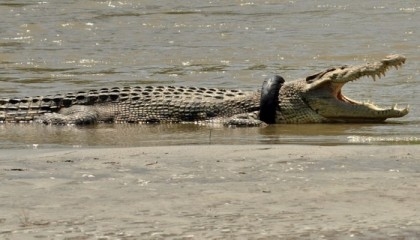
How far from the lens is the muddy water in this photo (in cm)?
820

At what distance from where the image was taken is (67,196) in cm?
476

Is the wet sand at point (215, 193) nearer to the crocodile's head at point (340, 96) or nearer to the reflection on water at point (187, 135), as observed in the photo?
the reflection on water at point (187, 135)

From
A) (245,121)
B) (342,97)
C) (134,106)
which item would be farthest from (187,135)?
(342,97)

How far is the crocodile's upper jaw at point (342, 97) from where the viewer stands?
8.84m

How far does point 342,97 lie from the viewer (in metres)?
9.37

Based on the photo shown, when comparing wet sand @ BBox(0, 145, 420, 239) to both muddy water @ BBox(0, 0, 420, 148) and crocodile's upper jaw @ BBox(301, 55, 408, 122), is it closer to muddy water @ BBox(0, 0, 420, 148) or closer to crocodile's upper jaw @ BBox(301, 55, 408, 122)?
muddy water @ BBox(0, 0, 420, 148)

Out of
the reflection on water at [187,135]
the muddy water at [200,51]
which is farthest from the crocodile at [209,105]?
the muddy water at [200,51]

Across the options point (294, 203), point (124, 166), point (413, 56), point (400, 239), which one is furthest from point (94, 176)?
point (413, 56)

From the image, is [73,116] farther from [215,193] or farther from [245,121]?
[215,193]

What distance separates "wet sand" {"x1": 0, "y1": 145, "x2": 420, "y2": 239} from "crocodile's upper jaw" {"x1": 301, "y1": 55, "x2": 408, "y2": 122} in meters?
2.54

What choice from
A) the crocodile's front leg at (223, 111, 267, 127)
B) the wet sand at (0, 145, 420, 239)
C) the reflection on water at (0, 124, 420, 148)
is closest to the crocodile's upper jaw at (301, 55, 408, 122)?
the reflection on water at (0, 124, 420, 148)

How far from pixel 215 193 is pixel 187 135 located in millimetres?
3288

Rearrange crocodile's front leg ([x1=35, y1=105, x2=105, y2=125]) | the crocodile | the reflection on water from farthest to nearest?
crocodile's front leg ([x1=35, y1=105, x2=105, y2=125])
the crocodile
the reflection on water

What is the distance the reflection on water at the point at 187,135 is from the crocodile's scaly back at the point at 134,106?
0.23m
